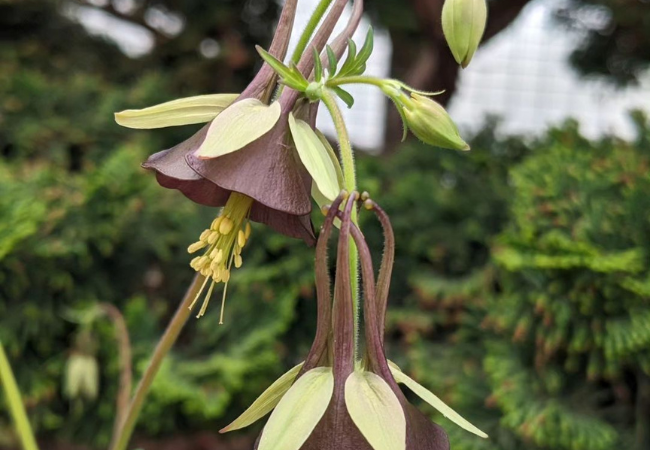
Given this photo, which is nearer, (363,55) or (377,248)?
(363,55)

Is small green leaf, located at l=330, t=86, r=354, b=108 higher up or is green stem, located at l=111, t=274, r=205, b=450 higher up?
small green leaf, located at l=330, t=86, r=354, b=108

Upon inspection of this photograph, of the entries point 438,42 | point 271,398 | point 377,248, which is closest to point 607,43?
point 438,42

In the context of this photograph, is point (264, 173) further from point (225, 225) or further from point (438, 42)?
point (438, 42)

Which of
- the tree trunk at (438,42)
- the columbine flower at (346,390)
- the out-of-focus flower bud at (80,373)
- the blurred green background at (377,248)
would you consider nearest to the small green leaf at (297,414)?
the columbine flower at (346,390)

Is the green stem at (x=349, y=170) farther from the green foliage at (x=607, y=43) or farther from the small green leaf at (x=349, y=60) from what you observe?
the green foliage at (x=607, y=43)

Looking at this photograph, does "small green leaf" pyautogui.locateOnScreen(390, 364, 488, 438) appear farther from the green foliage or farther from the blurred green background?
the green foliage

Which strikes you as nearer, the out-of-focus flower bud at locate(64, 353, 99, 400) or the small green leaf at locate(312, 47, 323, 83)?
the small green leaf at locate(312, 47, 323, 83)

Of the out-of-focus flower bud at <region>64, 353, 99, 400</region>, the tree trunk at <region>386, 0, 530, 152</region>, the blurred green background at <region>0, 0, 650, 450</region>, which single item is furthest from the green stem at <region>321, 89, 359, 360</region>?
the tree trunk at <region>386, 0, 530, 152</region>
